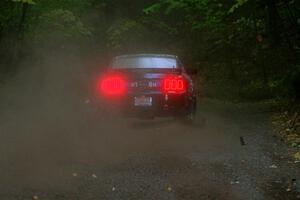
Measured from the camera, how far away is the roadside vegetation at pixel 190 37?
2205 centimetres

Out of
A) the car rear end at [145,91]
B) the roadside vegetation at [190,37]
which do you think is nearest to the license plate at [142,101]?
the car rear end at [145,91]

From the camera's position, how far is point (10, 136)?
1283 cm

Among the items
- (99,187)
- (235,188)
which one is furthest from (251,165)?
(99,187)

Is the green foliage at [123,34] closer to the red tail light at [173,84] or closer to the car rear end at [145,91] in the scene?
the car rear end at [145,91]

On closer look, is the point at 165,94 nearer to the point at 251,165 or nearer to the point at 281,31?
the point at 251,165

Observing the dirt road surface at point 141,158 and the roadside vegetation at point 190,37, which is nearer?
the dirt road surface at point 141,158

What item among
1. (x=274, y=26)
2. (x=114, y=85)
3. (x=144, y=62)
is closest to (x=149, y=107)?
(x=114, y=85)

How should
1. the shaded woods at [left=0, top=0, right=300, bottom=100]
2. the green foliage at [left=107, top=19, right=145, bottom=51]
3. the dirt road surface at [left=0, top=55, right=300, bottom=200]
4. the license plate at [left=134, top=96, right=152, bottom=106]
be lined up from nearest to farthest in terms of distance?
the dirt road surface at [left=0, top=55, right=300, bottom=200] → the license plate at [left=134, top=96, right=152, bottom=106] → the shaded woods at [left=0, top=0, right=300, bottom=100] → the green foliage at [left=107, top=19, right=145, bottom=51]

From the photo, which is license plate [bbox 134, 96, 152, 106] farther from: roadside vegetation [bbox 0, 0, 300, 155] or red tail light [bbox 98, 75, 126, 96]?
roadside vegetation [bbox 0, 0, 300, 155]

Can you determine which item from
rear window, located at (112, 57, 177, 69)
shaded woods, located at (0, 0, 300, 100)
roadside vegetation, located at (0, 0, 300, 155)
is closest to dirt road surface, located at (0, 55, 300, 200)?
A: rear window, located at (112, 57, 177, 69)

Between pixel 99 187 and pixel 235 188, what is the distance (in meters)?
1.89

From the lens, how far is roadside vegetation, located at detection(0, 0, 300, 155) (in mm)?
22047

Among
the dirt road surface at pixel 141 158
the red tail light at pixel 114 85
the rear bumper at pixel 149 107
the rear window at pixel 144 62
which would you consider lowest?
the dirt road surface at pixel 141 158

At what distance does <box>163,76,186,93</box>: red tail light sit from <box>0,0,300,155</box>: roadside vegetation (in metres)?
4.41
